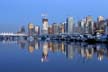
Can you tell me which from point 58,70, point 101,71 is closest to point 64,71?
point 58,70

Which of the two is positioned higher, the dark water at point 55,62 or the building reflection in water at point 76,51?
the dark water at point 55,62

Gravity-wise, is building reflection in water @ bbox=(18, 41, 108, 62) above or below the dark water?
below

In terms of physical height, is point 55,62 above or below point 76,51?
above

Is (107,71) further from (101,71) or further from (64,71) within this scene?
(64,71)

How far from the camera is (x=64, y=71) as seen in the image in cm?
2120

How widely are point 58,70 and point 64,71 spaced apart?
594 millimetres

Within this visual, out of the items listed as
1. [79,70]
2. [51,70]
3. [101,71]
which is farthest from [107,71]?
[51,70]

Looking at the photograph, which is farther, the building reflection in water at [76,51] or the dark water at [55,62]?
the building reflection in water at [76,51]

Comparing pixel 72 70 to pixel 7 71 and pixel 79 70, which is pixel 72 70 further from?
pixel 7 71

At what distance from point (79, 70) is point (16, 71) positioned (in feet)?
12.4

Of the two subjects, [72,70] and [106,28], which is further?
[106,28]

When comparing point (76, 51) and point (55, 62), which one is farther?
point (76, 51)

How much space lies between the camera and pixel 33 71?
20.8 metres

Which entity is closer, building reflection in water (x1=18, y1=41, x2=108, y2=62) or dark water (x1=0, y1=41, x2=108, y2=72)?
dark water (x1=0, y1=41, x2=108, y2=72)
